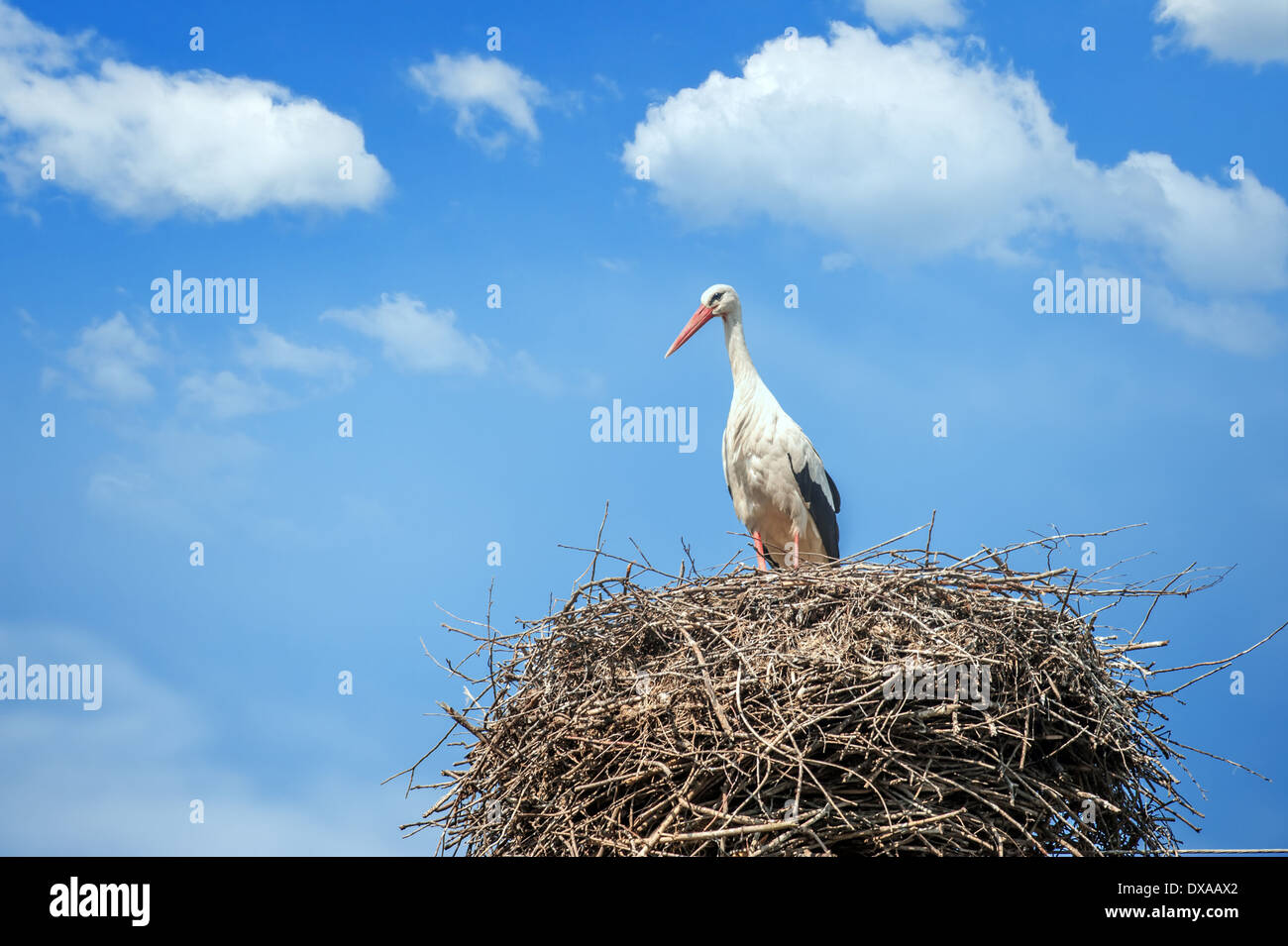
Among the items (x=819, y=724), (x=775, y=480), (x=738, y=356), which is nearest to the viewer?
(x=819, y=724)

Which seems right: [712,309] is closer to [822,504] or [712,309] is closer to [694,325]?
[694,325]

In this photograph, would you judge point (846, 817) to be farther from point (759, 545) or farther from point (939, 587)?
point (759, 545)

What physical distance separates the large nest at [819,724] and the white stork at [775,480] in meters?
2.32

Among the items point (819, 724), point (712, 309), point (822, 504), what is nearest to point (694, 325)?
point (712, 309)

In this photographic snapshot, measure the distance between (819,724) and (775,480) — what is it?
322 centimetres

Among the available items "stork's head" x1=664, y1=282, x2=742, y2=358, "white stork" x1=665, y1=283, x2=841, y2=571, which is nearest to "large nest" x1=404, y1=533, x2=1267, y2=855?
"white stork" x1=665, y1=283, x2=841, y2=571

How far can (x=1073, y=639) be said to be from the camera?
4.52m

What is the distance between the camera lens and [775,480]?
7.08 metres

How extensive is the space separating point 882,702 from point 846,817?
1.52ft

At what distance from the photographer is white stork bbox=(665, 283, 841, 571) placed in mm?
7078

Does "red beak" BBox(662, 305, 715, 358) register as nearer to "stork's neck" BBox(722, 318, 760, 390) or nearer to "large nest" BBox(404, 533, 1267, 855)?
"stork's neck" BBox(722, 318, 760, 390)

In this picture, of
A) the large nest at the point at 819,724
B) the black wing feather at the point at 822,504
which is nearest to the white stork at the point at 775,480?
the black wing feather at the point at 822,504

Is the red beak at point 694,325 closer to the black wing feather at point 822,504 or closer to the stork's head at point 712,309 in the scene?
the stork's head at point 712,309
